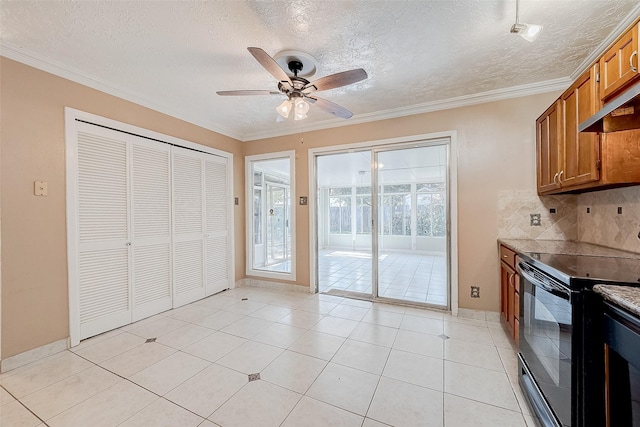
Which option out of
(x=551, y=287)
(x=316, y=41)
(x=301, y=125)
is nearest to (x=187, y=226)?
(x=301, y=125)

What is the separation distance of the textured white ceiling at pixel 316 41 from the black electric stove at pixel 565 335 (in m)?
1.70

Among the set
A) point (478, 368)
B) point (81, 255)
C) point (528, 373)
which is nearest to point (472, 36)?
point (528, 373)

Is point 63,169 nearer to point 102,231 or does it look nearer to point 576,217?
point 102,231

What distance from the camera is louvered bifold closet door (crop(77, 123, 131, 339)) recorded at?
2.54 m

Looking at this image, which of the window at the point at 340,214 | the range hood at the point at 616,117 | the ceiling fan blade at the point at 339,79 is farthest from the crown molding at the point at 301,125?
the window at the point at 340,214

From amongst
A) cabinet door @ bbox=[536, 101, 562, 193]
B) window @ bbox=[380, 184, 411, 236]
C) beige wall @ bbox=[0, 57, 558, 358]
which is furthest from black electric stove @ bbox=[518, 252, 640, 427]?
window @ bbox=[380, 184, 411, 236]

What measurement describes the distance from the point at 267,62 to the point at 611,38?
2.66 metres

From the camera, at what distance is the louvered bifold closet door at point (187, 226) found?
136 inches

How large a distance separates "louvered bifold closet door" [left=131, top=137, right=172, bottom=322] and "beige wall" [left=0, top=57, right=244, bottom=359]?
62 centimetres

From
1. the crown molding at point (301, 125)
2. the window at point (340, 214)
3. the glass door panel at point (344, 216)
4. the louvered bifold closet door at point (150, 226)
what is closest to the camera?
the crown molding at point (301, 125)

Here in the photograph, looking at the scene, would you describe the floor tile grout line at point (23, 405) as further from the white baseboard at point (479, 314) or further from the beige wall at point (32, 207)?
the white baseboard at point (479, 314)

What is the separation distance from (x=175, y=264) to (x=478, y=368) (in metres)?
3.56

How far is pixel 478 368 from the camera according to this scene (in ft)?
6.76

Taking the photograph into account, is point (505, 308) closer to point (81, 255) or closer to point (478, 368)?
point (478, 368)
